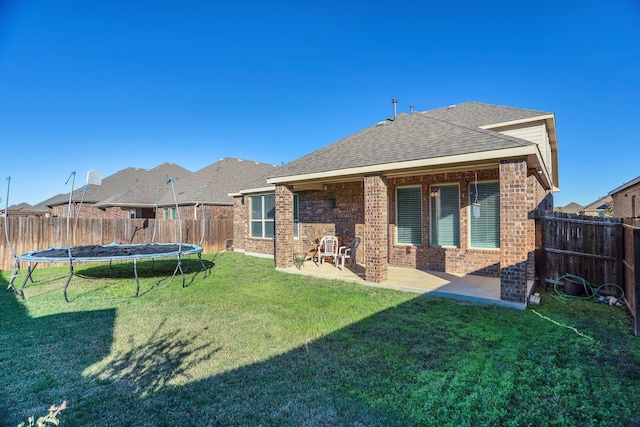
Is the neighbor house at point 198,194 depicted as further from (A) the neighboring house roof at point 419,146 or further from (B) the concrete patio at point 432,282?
(B) the concrete patio at point 432,282

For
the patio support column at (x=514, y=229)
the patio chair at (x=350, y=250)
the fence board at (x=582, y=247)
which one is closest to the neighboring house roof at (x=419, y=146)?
the patio support column at (x=514, y=229)

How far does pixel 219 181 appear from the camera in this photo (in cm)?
1930

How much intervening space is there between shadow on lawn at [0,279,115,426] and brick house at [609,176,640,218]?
20.5m

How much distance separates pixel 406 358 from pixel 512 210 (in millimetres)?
3840

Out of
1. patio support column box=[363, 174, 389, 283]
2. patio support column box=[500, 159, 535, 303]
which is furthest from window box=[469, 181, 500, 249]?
patio support column box=[363, 174, 389, 283]

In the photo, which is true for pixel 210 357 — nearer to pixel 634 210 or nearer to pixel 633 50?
pixel 633 50

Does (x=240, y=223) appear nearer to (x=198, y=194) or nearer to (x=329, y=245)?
(x=198, y=194)

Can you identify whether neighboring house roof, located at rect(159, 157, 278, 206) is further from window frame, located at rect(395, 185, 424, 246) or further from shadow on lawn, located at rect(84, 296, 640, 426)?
shadow on lawn, located at rect(84, 296, 640, 426)

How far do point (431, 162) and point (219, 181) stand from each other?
616 inches

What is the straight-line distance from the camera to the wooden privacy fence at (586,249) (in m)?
6.15

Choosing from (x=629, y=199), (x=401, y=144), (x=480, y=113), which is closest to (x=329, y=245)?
(x=401, y=144)

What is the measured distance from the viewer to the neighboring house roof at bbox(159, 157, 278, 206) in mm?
17859

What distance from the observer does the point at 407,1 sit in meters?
9.66

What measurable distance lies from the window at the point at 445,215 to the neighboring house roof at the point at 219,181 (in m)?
10.4
